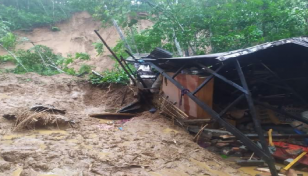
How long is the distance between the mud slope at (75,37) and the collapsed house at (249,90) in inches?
555

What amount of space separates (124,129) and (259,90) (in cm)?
396

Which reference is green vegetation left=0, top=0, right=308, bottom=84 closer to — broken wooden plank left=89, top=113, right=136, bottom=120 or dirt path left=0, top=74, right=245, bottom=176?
broken wooden plank left=89, top=113, right=136, bottom=120

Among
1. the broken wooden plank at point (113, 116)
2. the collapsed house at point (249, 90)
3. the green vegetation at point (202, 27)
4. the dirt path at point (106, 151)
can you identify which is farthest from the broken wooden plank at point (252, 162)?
the green vegetation at point (202, 27)

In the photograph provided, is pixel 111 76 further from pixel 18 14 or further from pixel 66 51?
pixel 18 14

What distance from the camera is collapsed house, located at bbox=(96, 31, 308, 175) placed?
15.3ft

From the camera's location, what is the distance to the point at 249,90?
561 centimetres

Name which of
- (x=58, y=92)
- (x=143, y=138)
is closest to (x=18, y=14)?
(x=58, y=92)

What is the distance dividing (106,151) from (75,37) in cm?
2007

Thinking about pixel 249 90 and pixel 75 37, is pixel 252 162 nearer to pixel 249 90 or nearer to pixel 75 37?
pixel 249 90

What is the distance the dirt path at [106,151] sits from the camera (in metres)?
3.82

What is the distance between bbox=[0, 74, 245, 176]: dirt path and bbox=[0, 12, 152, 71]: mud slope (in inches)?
555

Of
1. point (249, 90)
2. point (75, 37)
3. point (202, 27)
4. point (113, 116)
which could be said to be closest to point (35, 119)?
point (113, 116)

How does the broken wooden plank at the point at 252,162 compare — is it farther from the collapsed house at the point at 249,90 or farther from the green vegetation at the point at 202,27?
the green vegetation at the point at 202,27

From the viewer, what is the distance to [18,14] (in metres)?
20.6
